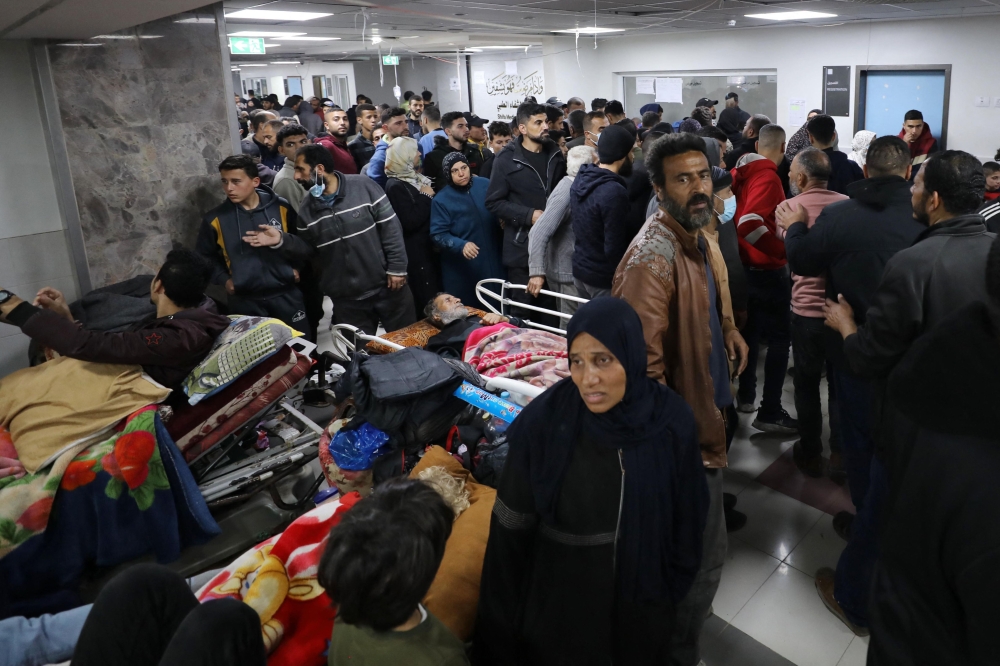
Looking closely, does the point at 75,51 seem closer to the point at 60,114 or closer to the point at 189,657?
the point at 60,114

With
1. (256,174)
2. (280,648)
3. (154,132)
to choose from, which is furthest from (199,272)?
(280,648)

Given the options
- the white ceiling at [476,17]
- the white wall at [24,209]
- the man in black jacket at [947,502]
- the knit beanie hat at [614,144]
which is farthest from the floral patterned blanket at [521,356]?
the white wall at [24,209]

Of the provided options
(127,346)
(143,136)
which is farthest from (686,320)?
(143,136)

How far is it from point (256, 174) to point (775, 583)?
340 centimetres

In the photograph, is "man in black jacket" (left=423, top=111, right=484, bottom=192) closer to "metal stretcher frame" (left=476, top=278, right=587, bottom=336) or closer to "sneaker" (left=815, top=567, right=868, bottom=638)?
"metal stretcher frame" (left=476, top=278, right=587, bottom=336)

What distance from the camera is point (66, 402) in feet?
9.68

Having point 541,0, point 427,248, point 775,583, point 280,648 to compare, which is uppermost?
point 541,0

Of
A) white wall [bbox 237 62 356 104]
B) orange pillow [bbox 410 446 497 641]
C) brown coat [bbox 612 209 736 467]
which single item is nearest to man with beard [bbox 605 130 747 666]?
brown coat [bbox 612 209 736 467]

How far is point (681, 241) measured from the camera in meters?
2.27

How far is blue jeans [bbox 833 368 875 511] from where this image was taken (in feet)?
9.33

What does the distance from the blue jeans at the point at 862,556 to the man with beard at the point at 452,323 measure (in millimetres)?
1871

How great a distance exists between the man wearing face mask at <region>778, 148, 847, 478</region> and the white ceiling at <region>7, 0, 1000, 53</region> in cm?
289

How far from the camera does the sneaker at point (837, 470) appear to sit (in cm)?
351

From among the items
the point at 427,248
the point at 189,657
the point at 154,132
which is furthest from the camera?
the point at 427,248
